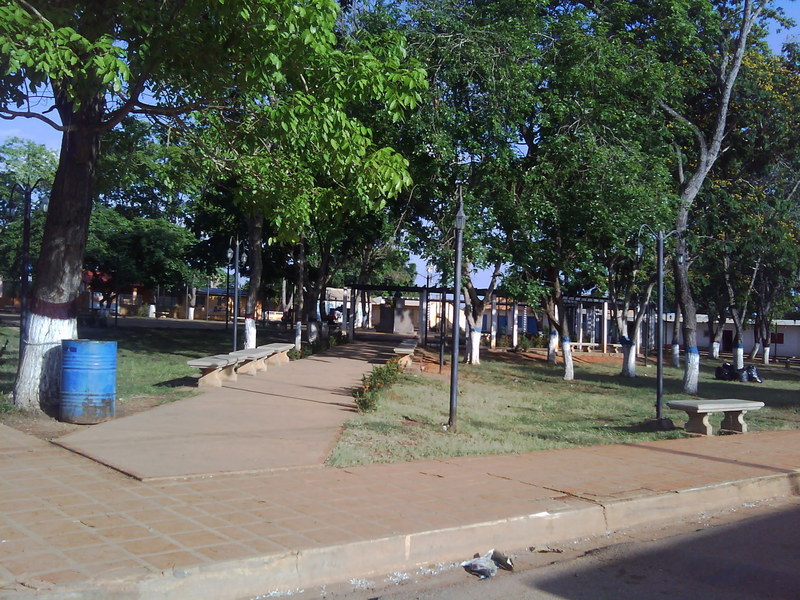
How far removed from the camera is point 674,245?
2116 cm

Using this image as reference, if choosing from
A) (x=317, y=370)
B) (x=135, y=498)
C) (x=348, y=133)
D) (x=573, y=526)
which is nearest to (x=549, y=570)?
(x=573, y=526)

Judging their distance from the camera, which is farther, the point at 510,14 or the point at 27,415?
the point at 510,14

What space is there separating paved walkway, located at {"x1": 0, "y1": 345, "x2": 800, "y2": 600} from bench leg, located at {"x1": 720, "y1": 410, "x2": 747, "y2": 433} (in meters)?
3.11

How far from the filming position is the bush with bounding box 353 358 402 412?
1216 cm

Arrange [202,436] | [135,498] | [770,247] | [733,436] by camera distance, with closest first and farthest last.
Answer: [135,498]
[202,436]
[733,436]
[770,247]

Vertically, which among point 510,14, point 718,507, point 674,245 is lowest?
point 718,507

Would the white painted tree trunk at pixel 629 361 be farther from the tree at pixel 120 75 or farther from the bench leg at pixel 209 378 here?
the tree at pixel 120 75

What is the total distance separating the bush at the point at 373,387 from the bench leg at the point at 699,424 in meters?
5.35

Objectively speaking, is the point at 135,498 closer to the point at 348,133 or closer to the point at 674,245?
the point at 348,133

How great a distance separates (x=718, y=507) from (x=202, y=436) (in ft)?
19.8

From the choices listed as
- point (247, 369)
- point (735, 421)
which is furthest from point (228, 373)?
point (735, 421)

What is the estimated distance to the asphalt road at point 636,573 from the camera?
512cm

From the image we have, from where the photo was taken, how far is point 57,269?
32.4 feet

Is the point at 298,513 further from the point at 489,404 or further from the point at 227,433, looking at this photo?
the point at 489,404
